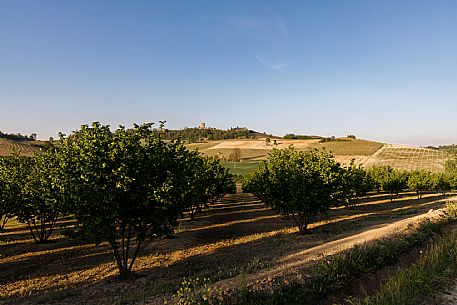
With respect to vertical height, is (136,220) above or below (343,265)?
above

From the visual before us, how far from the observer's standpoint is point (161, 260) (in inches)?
713

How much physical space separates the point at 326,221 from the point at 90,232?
24.9m

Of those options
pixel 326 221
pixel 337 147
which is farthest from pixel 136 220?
pixel 337 147

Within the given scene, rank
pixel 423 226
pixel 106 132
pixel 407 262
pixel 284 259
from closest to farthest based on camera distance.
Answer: pixel 407 262
pixel 106 132
pixel 284 259
pixel 423 226

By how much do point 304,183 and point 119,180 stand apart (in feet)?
48.4

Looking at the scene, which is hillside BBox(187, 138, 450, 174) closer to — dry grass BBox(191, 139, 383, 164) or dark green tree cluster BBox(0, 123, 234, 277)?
dry grass BBox(191, 139, 383, 164)

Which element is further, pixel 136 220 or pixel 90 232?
pixel 136 220

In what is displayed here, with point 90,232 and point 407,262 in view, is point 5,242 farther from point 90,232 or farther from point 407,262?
point 407,262

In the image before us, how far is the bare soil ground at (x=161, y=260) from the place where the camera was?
1264cm

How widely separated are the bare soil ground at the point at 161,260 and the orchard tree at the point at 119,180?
2250mm

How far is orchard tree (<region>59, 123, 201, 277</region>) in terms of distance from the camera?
12.7 metres

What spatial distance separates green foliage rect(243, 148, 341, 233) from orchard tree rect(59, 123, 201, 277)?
35.8ft

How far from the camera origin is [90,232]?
12594 mm

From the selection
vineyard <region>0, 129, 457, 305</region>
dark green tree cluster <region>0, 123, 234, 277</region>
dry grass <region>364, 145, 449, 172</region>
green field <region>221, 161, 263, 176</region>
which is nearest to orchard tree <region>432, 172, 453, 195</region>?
dry grass <region>364, 145, 449, 172</region>
